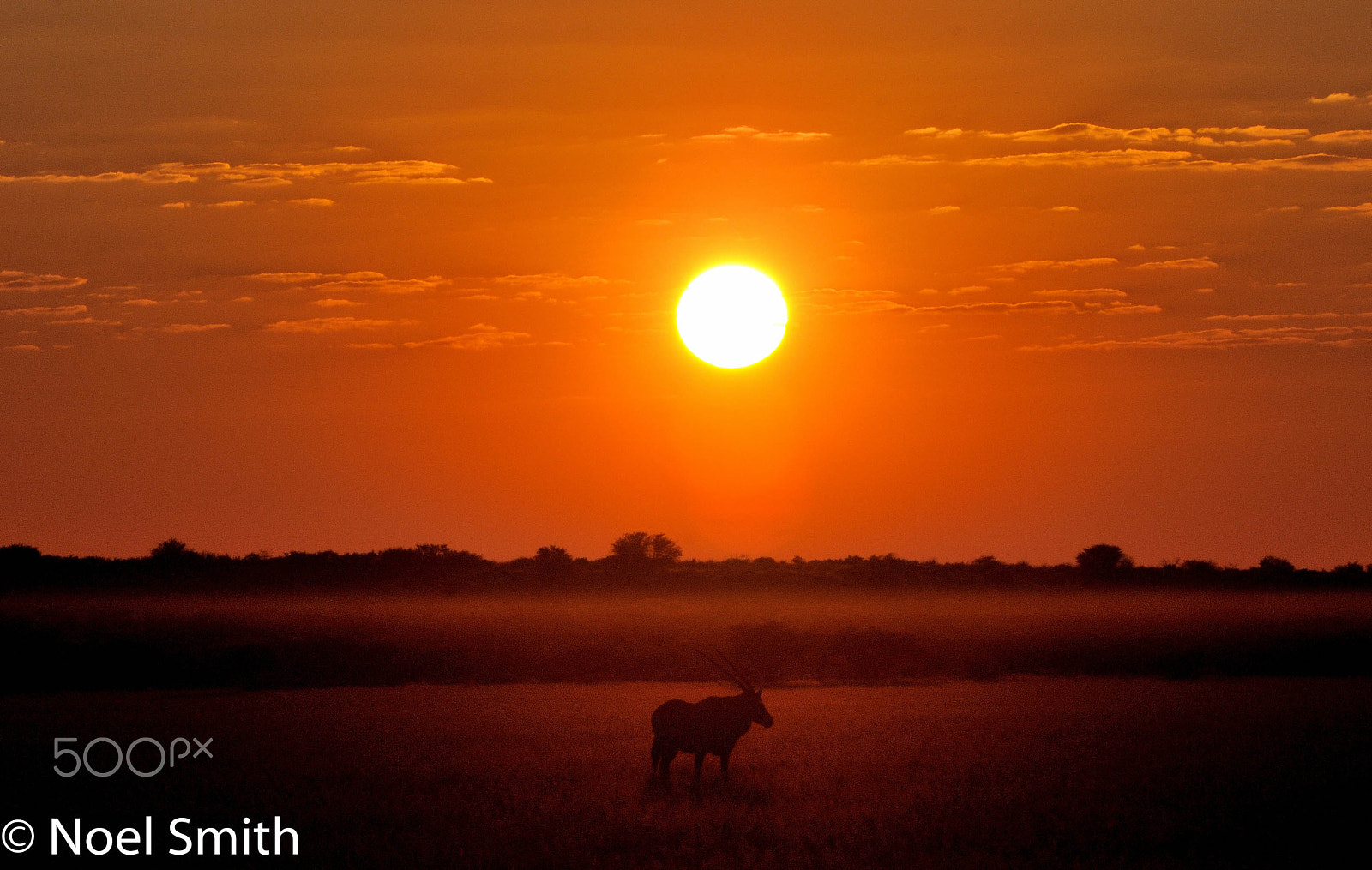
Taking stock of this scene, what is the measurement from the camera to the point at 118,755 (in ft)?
67.1

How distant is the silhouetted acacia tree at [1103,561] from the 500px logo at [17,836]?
315ft

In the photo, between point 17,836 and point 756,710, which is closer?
point 17,836

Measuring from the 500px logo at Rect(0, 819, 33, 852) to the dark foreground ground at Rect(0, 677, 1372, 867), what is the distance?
179 mm

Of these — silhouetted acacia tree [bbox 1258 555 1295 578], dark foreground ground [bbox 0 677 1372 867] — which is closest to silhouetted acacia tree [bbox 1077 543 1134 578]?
silhouetted acacia tree [bbox 1258 555 1295 578]

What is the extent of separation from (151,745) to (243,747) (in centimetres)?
140

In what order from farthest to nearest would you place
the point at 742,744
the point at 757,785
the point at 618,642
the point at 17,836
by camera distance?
1. the point at 618,642
2. the point at 742,744
3. the point at 757,785
4. the point at 17,836

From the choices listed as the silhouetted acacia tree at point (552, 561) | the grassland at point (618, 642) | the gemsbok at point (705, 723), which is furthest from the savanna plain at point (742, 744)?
the silhouetted acacia tree at point (552, 561)

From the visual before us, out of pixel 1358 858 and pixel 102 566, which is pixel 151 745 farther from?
pixel 102 566

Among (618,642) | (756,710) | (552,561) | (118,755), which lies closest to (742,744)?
(756,710)

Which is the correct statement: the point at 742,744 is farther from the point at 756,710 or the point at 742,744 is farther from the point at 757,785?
the point at 756,710

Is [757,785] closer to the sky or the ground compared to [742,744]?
closer to the ground

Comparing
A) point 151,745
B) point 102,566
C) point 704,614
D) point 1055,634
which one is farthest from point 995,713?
point 102,566

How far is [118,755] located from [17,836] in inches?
220

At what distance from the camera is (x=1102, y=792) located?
1709 cm
